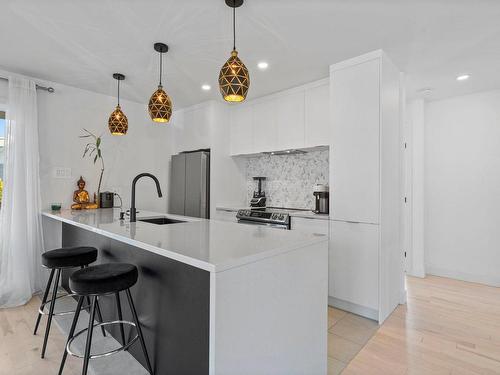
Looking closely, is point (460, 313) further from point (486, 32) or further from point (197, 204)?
point (197, 204)

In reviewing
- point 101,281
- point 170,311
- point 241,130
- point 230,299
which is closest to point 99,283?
point 101,281

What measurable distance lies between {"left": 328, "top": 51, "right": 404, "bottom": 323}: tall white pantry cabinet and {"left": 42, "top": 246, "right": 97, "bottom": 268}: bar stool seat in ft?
7.02

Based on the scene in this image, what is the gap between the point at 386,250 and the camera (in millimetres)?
2604

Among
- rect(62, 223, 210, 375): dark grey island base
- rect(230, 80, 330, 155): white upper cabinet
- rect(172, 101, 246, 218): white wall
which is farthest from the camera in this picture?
rect(172, 101, 246, 218): white wall

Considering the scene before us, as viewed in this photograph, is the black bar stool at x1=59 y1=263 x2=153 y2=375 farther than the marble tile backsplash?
No

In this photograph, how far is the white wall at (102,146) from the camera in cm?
337

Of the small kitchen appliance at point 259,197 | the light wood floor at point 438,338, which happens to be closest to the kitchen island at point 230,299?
the light wood floor at point 438,338

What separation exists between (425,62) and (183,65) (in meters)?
2.35

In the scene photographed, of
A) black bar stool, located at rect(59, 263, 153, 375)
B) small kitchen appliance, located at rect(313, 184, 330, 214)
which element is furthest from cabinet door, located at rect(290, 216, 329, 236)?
black bar stool, located at rect(59, 263, 153, 375)

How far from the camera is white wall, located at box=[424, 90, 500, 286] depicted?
340 cm

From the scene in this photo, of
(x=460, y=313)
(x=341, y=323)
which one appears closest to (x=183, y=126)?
(x=341, y=323)

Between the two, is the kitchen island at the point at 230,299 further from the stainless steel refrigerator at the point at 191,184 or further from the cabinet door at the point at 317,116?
the stainless steel refrigerator at the point at 191,184

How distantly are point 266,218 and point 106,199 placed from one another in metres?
2.03

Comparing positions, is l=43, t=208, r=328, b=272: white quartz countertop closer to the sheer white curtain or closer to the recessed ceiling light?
the sheer white curtain
